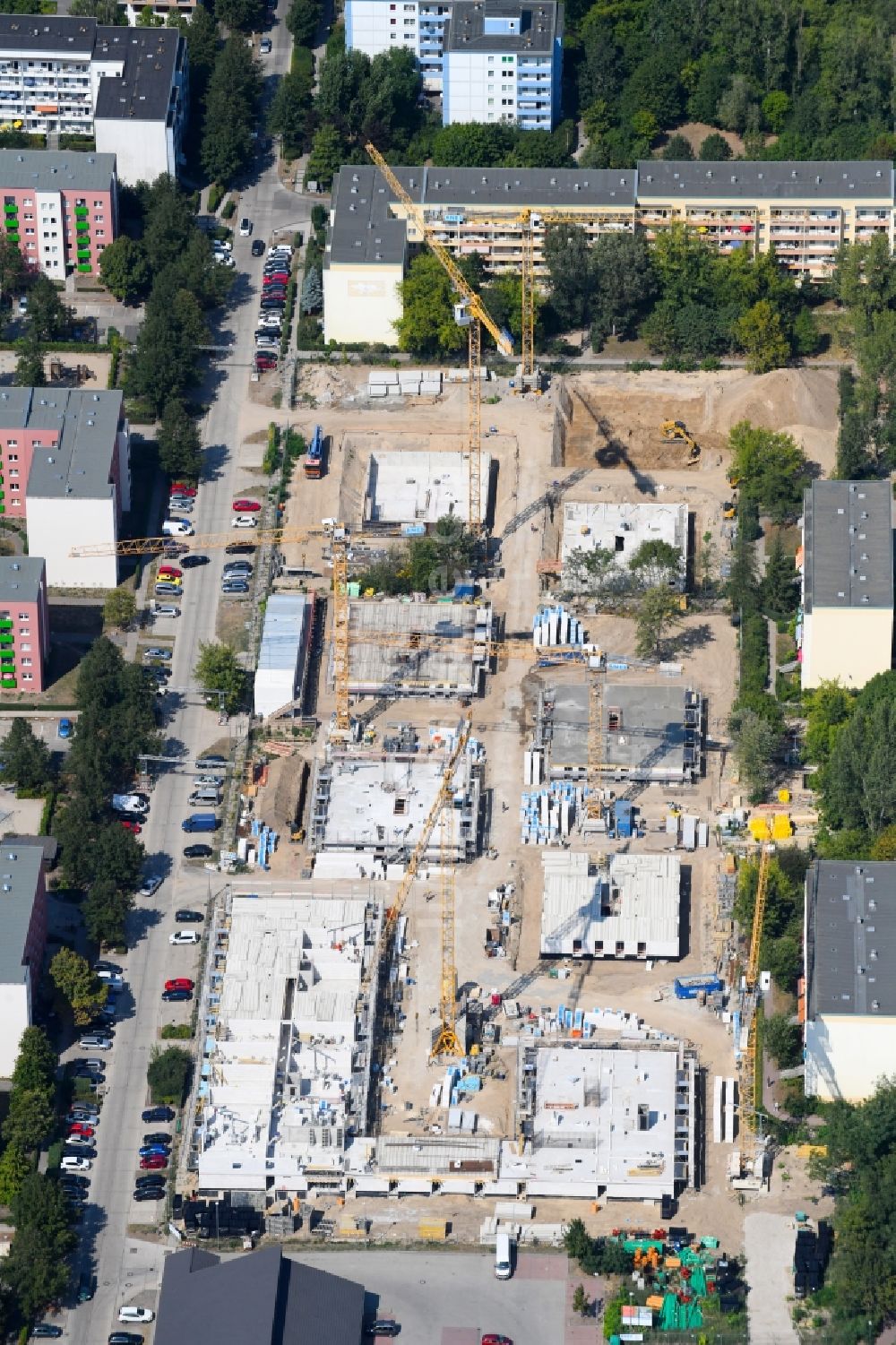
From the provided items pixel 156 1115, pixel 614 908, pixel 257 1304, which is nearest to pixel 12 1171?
pixel 156 1115

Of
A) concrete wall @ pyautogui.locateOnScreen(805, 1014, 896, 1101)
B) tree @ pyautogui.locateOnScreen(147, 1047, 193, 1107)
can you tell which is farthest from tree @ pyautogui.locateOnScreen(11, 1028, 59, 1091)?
concrete wall @ pyautogui.locateOnScreen(805, 1014, 896, 1101)

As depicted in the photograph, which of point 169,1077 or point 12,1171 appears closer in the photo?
point 12,1171

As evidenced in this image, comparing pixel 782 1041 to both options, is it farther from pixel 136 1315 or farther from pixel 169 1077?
pixel 136 1315

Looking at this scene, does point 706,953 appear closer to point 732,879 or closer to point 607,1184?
point 732,879

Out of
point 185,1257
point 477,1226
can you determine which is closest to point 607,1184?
point 477,1226

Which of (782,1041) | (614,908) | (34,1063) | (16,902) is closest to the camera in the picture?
(34,1063)

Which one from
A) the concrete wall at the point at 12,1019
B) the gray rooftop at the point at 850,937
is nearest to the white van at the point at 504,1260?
the gray rooftop at the point at 850,937
